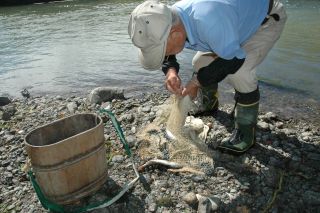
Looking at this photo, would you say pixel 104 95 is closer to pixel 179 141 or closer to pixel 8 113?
pixel 8 113

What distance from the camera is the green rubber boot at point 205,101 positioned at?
5781 mm

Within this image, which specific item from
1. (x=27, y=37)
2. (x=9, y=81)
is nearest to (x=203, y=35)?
(x=9, y=81)

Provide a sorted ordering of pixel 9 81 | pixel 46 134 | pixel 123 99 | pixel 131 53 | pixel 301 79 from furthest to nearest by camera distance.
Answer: pixel 131 53 < pixel 9 81 < pixel 301 79 < pixel 123 99 < pixel 46 134

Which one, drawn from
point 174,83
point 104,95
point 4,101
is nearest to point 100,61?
point 4,101

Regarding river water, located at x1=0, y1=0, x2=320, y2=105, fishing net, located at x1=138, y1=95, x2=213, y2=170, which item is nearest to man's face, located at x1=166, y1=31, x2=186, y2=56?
fishing net, located at x1=138, y1=95, x2=213, y2=170

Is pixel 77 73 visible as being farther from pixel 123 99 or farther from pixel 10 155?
pixel 10 155

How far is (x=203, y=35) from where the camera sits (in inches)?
137

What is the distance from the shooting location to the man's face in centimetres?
356

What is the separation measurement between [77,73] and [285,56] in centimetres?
583

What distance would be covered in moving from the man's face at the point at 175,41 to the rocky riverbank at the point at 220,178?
1541mm

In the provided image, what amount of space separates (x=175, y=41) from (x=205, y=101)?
A: 234cm

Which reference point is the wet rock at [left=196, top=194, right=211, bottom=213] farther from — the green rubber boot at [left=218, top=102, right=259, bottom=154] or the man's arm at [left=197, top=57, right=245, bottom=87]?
the man's arm at [left=197, top=57, right=245, bottom=87]

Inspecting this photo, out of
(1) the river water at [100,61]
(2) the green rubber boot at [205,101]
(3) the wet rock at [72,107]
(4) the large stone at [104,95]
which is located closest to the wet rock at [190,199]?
(2) the green rubber boot at [205,101]

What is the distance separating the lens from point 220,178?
169 inches
